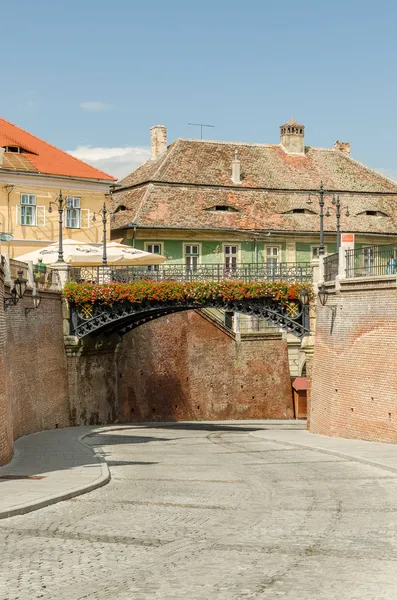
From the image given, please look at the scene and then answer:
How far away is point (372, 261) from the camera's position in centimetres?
3409

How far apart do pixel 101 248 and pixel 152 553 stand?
31535 mm

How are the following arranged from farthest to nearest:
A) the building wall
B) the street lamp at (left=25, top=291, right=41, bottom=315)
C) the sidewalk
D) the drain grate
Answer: the building wall → the street lamp at (left=25, top=291, right=41, bottom=315) → the drain grate → the sidewalk

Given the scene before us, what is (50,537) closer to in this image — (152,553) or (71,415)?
(152,553)

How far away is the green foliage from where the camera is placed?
41.5 m

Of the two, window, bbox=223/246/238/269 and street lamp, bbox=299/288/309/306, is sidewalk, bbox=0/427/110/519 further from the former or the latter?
window, bbox=223/246/238/269

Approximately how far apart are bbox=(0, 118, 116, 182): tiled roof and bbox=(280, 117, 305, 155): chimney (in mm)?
15233

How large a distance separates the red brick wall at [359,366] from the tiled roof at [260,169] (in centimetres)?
2200

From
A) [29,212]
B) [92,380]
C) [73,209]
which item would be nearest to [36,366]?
[92,380]

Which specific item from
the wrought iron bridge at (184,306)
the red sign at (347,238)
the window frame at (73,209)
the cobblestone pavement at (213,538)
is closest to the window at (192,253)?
the window frame at (73,209)

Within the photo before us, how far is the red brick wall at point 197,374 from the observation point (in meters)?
52.4

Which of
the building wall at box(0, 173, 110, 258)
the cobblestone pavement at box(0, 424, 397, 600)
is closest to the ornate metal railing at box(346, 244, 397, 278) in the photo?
the cobblestone pavement at box(0, 424, 397, 600)

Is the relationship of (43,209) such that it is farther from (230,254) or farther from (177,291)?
(177,291)

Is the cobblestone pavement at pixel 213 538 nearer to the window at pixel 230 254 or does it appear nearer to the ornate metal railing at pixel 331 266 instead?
the ornate metal railing at pixel 331 266

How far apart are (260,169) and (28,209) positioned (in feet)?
53.8
